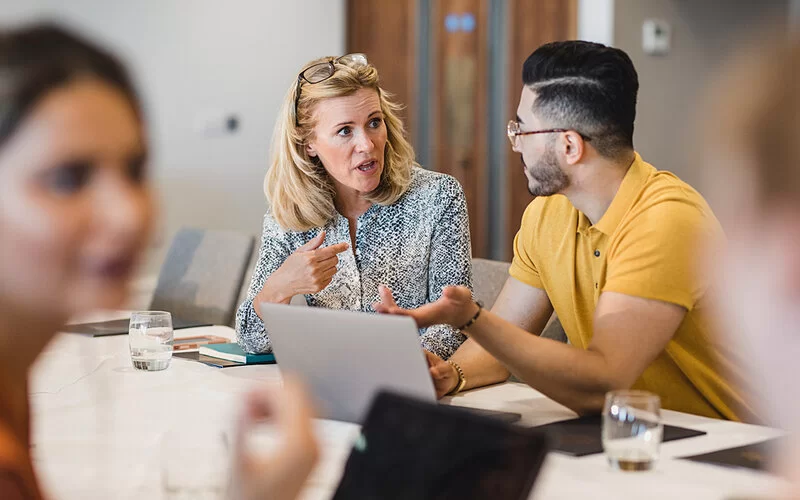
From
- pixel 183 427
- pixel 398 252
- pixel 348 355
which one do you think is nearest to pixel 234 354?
pixel 398 252

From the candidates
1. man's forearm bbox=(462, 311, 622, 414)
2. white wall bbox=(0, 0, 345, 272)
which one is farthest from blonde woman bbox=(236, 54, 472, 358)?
white wall bbox=(0, 0, 345, 272)

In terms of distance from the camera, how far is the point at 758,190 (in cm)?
69

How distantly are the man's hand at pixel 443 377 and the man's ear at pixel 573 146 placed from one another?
1.51ft

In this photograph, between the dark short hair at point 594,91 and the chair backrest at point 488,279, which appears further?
the chair backrest at point 488,279

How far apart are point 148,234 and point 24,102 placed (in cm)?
10

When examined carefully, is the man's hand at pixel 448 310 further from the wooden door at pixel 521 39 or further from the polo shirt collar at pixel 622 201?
the wooden door at pixel 521 39

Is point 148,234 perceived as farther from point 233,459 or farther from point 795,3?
point 795,3

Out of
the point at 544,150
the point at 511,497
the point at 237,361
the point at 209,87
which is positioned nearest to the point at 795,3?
the point at 209,87

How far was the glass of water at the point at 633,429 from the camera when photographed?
1.21 meters

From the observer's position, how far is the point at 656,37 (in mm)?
4574

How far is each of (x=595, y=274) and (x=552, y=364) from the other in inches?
14.1

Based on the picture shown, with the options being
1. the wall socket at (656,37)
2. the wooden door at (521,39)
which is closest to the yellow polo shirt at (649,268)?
the wall socket at (656,37)

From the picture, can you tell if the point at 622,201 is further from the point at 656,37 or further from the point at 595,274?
the point at 656,37

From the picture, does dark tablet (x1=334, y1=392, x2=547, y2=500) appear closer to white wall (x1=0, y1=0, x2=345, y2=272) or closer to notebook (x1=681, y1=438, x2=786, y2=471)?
notebook (x1=681, y1=438, x2=786, y2=471)
